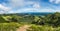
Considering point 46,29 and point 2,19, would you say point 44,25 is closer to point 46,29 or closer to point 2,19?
point 46,29

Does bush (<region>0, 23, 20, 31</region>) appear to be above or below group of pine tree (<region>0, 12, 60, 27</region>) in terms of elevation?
below

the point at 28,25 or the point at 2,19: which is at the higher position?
the point at 2,19

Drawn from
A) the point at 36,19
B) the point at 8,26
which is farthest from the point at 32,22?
the point at 8,26

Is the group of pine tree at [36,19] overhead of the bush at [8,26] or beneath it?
overhead

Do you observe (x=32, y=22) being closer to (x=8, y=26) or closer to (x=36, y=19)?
(x=36, y=19)

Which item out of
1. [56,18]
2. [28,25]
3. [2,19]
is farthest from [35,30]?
[2,19]
